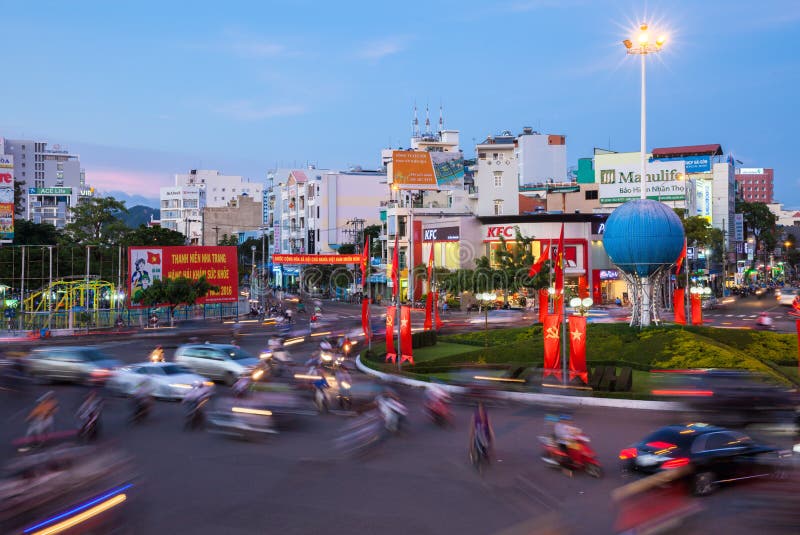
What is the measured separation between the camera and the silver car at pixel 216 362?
95.7 feet

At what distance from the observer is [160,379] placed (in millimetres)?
25688

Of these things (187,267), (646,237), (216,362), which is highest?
(646,237)

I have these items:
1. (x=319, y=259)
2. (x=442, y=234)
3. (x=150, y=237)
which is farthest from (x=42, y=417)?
(x=150, y=237)

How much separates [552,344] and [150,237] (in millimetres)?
74967

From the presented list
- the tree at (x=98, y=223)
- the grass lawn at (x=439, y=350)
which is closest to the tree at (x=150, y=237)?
the tree at (x=98, y=223)

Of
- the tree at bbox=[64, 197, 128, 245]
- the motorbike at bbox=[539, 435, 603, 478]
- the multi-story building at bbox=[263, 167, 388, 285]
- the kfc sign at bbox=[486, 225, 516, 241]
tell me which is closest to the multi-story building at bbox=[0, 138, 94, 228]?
the multi-story building at bbox=[263, 167, 388, 285]

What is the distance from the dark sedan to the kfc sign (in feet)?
216

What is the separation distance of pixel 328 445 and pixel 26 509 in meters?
7.71

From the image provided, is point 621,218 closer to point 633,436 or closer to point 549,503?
point 633,436

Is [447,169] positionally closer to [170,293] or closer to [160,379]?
[170,293]

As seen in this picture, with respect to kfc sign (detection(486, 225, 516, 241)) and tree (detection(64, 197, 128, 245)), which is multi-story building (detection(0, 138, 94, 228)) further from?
kfc sign (detection(486, 225, 516, 241))

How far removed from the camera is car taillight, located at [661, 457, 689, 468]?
605 inches

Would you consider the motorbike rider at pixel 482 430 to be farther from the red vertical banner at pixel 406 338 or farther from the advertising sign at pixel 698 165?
the advertising sign at pixel 698 165

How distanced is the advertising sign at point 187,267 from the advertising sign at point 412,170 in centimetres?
2685
